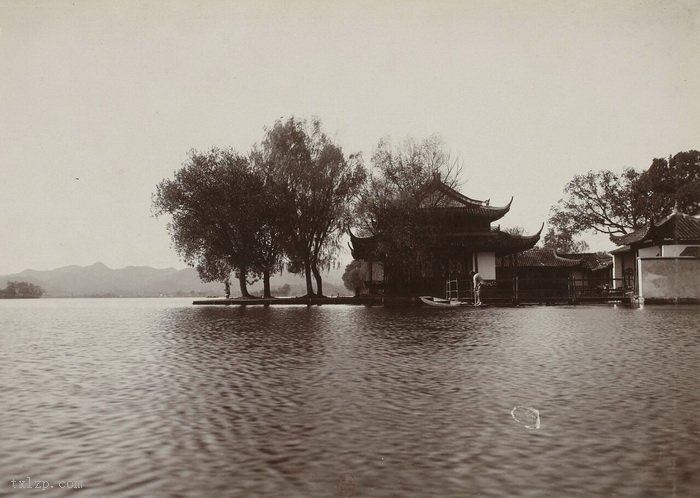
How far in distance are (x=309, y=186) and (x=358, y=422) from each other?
138 feet

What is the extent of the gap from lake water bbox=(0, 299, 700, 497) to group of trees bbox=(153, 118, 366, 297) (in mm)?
34833

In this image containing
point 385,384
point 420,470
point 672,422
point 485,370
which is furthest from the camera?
point 485,370

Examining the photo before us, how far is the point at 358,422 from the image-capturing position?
6.35 meters

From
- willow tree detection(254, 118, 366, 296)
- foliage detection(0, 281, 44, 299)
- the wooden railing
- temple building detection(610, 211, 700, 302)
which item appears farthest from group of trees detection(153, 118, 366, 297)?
foliage detection(0, 281, 44, 299)

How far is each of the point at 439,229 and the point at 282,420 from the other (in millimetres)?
41576

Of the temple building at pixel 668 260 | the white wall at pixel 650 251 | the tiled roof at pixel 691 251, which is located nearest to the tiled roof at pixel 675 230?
the temple building at pixel 668 260

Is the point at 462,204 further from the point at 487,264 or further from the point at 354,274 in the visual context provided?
the point at 354,274

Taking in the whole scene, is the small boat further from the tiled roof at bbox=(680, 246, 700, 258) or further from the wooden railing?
the tiled roof at bbox=(680, 246, 700, 258)

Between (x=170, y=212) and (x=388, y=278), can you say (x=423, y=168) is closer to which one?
(x=388, y=278)

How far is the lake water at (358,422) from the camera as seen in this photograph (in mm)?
4430

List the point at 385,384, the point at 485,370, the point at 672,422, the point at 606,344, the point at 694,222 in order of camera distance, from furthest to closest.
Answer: the point at 694,222 < the point at 606,344 < the point at 485,370 < the point at 385,384 < the point at 672,422

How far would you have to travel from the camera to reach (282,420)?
256 inches

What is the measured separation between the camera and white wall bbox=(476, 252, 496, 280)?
50906 millimetres

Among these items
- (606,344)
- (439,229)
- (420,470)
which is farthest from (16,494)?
(439,229)
